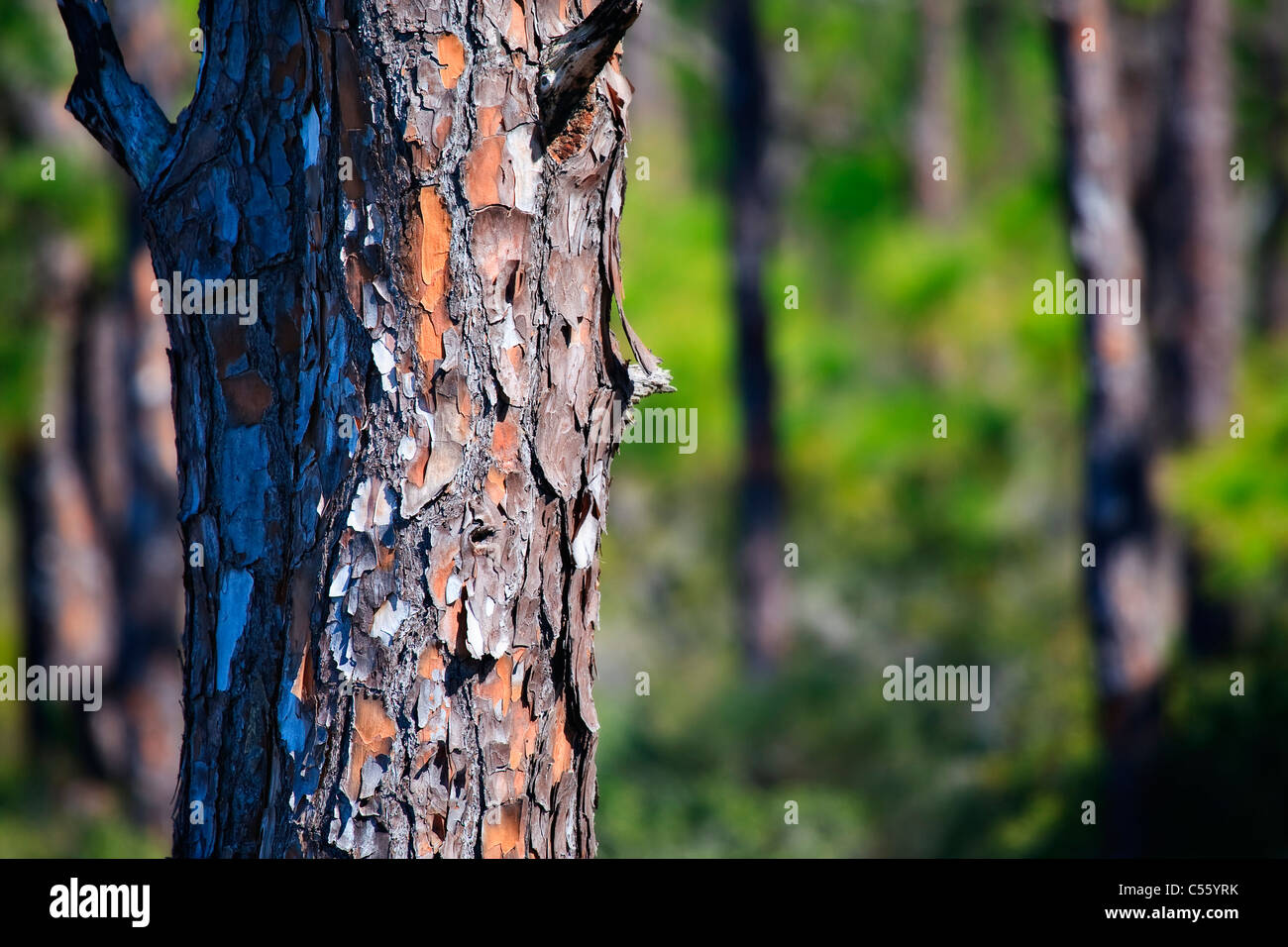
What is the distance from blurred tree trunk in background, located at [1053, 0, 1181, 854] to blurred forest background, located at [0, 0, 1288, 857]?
2.3 inches

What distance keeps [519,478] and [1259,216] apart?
11.1 meters

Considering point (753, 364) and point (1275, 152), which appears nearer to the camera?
point (753, 364)

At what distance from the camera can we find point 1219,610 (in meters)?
5.93

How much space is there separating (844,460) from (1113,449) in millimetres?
3128

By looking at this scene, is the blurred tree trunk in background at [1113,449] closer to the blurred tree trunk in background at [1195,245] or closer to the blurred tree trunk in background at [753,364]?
the blurred tree trunk in background at [1195,245]

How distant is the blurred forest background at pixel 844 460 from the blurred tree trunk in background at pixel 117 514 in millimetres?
23

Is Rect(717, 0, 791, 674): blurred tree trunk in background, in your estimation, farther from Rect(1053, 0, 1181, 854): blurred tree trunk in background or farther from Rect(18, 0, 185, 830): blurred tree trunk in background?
Rect(18, 0, 185, 830): blurred tree trunk in background

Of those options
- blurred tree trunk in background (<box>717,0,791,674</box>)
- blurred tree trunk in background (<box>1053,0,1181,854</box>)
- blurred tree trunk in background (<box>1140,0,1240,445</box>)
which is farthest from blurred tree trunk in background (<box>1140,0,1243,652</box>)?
blurred tree trunk in background (<box>717,0,791,674</box>)

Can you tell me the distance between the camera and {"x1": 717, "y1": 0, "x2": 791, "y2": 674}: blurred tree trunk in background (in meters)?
8.98

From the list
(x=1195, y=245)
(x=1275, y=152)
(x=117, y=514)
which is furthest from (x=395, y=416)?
(x=1275, y=152)

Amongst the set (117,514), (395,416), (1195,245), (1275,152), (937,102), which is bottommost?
(395,416)

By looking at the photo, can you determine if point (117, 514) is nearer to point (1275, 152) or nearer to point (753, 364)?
point (753, 364)

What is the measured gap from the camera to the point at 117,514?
8195 millimetres
